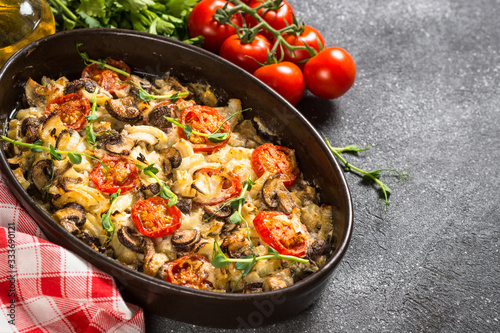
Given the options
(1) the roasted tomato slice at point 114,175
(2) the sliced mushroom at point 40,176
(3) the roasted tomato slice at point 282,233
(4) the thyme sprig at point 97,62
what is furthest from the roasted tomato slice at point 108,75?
(3) the roasted tomato slice at point 282,233

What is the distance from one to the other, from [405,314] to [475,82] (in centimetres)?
191

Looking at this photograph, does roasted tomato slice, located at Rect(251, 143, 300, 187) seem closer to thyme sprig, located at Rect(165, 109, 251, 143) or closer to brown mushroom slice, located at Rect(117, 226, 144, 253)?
thyme sprig, located at Rect(165, 109, 251, 143)

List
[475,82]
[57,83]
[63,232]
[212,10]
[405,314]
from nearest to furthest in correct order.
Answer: [63,232] < [405,314] < [57,83] < [212,10] < [475,82]

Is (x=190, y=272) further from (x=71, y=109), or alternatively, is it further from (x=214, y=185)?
(x=71, y=109)

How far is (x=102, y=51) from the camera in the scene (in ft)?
10.1

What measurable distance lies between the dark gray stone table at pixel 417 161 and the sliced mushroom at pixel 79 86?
46.1 inches

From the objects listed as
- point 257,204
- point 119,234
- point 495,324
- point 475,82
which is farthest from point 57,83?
point 475,82

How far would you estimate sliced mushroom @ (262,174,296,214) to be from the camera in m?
2.64

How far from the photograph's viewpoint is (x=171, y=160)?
271 cm

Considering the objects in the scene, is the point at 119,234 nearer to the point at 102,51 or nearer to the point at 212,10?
the point at 102,51

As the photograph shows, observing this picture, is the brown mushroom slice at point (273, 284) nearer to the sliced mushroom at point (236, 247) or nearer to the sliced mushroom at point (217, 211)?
the sliced mushroom at point (236, 247)

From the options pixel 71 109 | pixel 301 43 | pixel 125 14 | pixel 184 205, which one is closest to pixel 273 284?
pixel 184 205

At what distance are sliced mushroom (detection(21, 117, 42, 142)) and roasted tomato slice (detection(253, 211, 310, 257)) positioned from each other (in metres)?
1.08

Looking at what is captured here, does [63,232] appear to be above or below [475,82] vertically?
above
